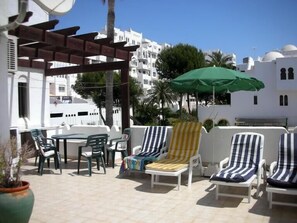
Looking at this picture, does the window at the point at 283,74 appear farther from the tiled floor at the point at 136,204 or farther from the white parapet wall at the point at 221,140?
the tiled floor at the point at 136,204

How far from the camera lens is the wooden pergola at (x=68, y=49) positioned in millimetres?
8352

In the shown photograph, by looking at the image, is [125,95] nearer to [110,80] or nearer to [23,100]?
[23,100]

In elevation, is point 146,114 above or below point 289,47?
below

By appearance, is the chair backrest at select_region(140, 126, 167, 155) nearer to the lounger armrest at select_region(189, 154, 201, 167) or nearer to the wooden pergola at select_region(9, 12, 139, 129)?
the lounger armrest at select_region(189, 154, 201, 167)

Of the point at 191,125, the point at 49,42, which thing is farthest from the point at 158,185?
the point at 49,42

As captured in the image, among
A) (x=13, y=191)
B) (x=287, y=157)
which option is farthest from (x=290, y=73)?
(x=13, y=191)

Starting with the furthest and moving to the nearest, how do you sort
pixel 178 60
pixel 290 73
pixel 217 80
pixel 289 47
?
pixel 289 47
pixel 178 60
pixel 290 73
pixel 217 80

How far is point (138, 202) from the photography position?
6.28 metres

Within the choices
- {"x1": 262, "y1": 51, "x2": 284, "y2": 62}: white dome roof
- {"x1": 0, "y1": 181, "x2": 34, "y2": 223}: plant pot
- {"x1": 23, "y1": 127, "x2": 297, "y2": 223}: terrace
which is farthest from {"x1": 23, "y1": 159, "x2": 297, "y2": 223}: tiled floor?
{"x1": 262, "y1": 51, "x2": 284, "y2": 62}: white dome roof

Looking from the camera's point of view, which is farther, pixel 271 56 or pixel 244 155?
pixel 271 56

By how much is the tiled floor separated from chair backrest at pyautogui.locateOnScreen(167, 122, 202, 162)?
68 centimetres

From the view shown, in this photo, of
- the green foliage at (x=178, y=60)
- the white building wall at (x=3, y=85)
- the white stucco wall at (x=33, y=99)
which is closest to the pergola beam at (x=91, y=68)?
the white stucco wall at (x=33, y=99)

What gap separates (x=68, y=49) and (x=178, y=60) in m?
33.5

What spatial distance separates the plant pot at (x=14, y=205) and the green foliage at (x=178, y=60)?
3894 cm
